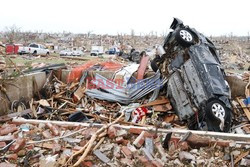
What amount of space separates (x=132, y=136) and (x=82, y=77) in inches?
206

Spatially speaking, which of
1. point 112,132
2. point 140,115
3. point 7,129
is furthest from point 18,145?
point 140,115

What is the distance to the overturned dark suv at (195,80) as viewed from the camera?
6.32 m

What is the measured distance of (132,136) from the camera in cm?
499

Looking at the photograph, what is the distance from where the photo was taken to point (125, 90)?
8.94m

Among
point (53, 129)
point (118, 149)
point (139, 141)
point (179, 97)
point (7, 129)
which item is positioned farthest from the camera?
point (179, 97)

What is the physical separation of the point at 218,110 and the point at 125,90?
3428mm

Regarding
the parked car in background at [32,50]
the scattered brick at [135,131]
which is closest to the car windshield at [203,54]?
the scattered brick at [135,131]

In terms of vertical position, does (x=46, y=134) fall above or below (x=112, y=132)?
below

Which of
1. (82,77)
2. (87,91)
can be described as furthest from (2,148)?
(82,77)

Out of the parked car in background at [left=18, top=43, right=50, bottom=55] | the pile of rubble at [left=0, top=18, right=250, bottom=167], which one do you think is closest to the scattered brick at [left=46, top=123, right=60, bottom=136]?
the pile of rubble at [left=0, top=18, right=250, bottom=167]

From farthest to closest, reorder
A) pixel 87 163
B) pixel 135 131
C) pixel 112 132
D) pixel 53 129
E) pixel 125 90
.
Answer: pixel 125 90
pixel 53 129
pixel 135 131
pixel 112 132
pixel 87 163

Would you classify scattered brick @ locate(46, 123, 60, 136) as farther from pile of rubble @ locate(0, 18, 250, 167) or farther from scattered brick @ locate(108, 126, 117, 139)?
scattered brick @ locate(108, 126, 117, 139)

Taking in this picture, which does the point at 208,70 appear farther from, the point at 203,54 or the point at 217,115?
the point at 217,115

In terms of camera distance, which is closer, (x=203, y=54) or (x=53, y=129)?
(x=53, y=129)
